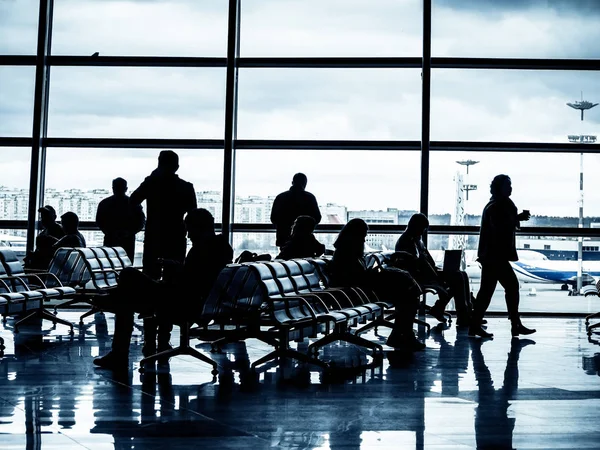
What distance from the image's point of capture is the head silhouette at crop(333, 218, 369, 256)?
6.89 metres

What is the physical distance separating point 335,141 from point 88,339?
14.7ft

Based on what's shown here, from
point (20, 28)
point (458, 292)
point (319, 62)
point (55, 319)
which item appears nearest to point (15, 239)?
point (20, 28)

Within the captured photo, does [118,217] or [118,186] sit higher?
[118,186]

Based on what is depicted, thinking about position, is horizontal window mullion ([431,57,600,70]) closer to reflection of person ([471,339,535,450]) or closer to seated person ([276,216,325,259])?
seated person ([276,216,325,259])

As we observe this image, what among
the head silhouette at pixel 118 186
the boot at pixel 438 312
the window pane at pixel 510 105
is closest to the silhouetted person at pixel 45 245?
the head silhouette at pixel 118 186

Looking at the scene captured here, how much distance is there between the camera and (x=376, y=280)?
7195 mm

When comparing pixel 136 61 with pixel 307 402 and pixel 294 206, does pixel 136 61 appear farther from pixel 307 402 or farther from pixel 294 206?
pixel 307 402

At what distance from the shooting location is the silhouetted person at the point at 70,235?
9.45 meters

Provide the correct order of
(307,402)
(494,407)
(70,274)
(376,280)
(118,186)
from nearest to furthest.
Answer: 1. (494,407)
2. (307,402)
3. (376,280)
4. (70,274)
5. (118,186)

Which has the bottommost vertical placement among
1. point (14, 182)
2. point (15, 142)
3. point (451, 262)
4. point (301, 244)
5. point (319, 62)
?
point (451, 262)

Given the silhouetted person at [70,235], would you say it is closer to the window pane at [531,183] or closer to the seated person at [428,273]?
the seated person at [428,273]

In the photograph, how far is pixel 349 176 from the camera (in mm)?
11336

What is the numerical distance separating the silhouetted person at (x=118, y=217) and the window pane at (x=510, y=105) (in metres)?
3.69

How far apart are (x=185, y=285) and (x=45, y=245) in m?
4.16
